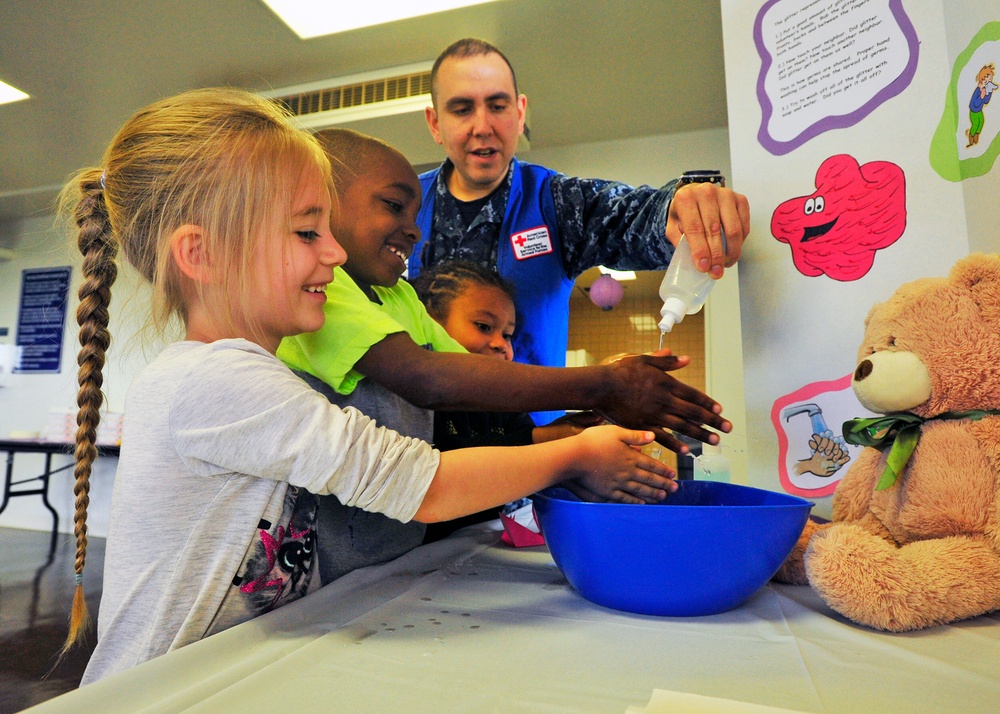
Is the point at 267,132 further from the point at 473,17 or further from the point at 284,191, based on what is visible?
the point at 473,17

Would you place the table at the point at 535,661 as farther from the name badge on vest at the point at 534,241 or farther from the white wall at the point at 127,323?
the name badge on vest at the point at 534,241

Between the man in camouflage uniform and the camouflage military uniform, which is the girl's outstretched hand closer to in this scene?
the camouflage military uniform

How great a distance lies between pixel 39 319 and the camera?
4691 mm

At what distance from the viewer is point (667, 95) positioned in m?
3.02

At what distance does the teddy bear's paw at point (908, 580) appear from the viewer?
51cm

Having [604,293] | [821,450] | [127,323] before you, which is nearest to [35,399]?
[604,293]

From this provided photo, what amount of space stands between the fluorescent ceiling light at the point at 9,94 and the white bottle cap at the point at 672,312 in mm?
3501

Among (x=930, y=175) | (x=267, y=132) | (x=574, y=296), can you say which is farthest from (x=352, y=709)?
(x=574, y=296)

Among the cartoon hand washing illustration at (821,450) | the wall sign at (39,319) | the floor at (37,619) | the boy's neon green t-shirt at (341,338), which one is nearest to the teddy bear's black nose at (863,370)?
the cartoon hand washing illustration at (821,450)

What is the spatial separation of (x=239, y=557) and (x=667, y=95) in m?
3.03

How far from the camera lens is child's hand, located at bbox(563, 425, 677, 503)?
0.63 m

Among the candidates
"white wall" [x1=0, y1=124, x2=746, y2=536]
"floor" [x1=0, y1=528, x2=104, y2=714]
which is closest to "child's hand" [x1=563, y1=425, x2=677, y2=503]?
"white wall" [x1=0, y1=124, x2=746, y2=536]

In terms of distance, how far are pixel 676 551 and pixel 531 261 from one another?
2.88ft

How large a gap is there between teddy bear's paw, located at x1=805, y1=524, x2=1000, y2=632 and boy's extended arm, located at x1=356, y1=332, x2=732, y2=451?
0.18 meters
